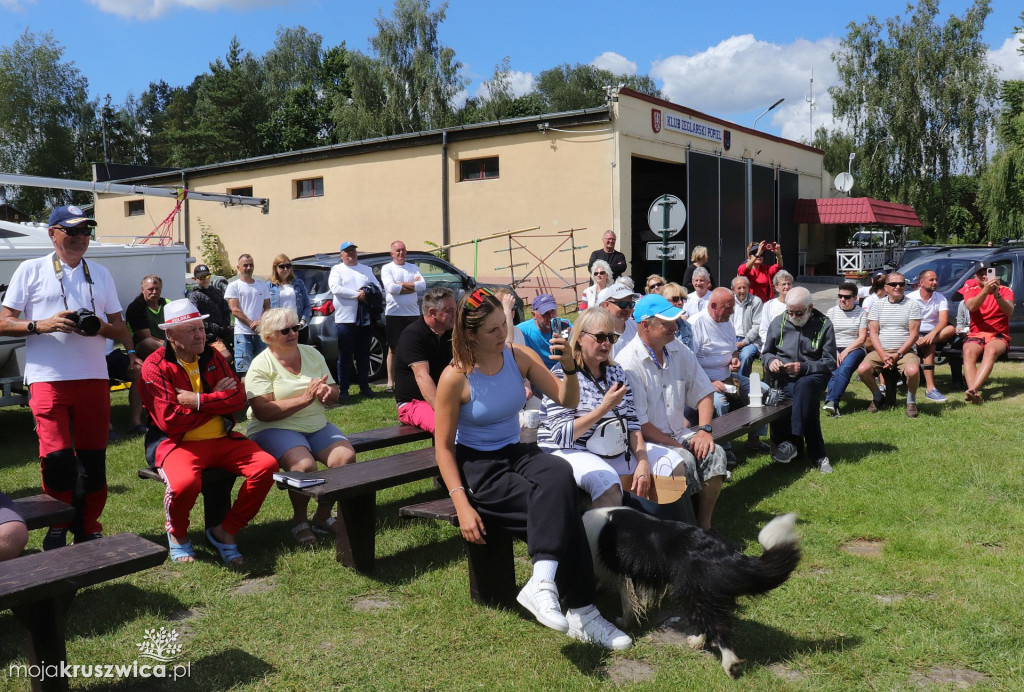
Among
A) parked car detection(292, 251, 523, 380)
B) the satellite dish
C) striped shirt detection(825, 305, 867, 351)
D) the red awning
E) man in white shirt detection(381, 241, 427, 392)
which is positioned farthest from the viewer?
the satellite dish

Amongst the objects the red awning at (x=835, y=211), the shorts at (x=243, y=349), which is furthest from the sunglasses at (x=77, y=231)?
the red awning at (x=835, y=211)

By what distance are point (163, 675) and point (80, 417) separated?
1814 mm

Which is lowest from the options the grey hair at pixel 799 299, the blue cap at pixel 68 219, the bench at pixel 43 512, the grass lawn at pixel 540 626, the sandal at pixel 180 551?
the grass lawn at pixel 540 626

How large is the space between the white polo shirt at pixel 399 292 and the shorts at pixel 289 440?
481cm

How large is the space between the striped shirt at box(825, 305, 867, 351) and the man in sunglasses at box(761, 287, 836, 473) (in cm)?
195

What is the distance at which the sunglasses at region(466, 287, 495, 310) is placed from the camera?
387cm

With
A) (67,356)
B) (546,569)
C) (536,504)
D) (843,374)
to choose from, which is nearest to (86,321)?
(67,356)

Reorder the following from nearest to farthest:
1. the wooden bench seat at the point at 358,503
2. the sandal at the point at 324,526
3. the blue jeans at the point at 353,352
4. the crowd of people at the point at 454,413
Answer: the crowd of people at the point at 454,413 → the wooden bench seat at the point at 358,503 → the sandal at the point at 324,526 → the blue jeans at the point at 353,352

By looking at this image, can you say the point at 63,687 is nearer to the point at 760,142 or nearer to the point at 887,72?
the point at 760,142

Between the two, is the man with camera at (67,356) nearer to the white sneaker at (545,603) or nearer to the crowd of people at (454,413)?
the crowd of people at (454,413)

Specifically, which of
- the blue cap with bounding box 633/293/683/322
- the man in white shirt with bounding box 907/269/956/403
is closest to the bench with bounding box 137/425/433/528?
the blue cap with bounding box 633/293/683/322

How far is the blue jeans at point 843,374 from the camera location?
8.84 m

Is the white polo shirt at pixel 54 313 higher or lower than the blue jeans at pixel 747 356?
higher

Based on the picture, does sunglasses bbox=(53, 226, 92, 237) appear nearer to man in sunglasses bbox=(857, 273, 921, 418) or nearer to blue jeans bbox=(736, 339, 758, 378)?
blue jeans bbox=(736, 339, 758, 378)
